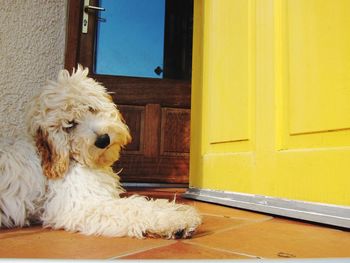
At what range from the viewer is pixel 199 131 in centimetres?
240

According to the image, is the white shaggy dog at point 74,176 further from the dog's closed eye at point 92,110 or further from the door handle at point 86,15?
the door handle at point 86,15

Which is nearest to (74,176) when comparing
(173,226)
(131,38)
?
(173,226)

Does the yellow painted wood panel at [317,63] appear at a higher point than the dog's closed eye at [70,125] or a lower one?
higher

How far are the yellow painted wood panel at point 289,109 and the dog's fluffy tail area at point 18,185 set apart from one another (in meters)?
0.96

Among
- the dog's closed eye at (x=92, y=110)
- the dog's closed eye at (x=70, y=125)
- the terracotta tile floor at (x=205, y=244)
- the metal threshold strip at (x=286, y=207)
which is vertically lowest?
the terracotta tile floor at (x=205, y=244)

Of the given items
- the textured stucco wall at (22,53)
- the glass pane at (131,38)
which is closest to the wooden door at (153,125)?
the glass pane at (131,38)

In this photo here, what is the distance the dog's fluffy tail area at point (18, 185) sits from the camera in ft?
4.33

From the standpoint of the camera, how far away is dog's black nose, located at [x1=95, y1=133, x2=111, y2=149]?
4.64ft

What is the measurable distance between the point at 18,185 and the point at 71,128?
0.27m

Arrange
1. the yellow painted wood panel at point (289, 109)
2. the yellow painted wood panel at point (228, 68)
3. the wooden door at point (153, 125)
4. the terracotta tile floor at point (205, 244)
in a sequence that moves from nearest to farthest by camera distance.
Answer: the terracotta tile floor at point (205, 244), the yellow painted wood panel at point (289, 109), the yellow painted wood panel at point (228, 68), the wooden door at point (153, 125)

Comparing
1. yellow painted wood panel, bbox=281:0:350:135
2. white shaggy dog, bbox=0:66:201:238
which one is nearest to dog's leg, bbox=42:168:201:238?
white shaggy dog, bbox=0:66:201:238

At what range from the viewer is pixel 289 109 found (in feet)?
5.44

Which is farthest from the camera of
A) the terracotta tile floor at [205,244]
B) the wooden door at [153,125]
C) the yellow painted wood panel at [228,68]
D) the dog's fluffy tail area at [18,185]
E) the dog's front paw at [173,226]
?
the wooden door at [153,125]

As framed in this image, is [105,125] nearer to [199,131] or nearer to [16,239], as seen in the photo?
[16,239]
